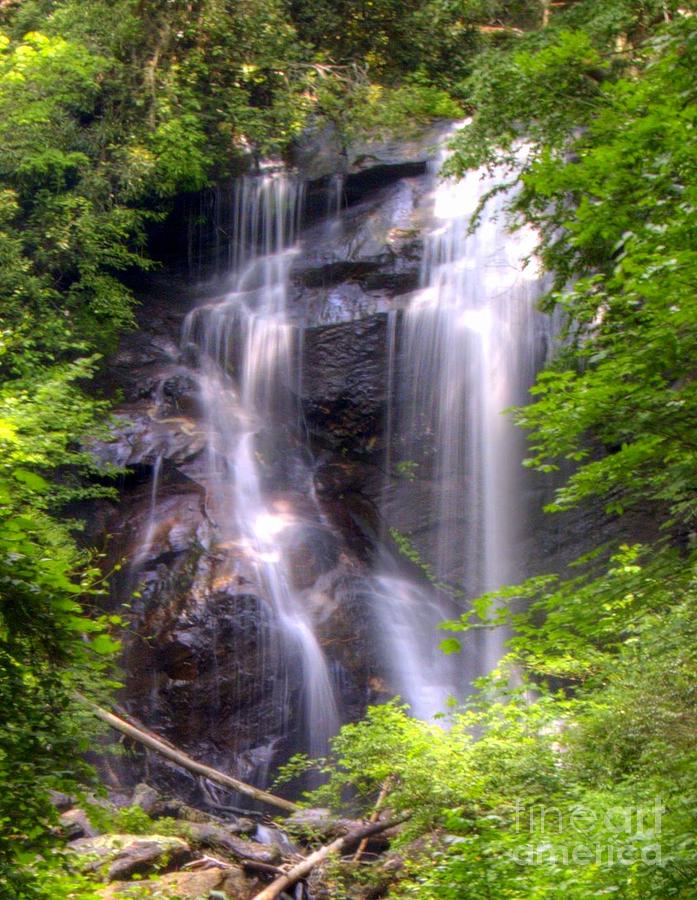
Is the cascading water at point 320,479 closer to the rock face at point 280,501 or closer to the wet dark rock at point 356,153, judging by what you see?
the rock face at point 280,501

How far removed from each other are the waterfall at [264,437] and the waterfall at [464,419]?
4.64 ft

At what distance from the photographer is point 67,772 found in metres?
2.99

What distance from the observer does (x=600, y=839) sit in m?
4.18

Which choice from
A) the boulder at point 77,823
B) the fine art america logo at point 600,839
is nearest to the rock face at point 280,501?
the boulder at point 77,823

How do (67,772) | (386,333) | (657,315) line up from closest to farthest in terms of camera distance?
(67,772), (657,315), (386,333)

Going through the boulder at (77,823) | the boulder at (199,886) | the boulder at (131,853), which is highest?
the boulder at (77,823)

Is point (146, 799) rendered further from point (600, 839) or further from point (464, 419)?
point (464, 419)

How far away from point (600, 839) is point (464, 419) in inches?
329

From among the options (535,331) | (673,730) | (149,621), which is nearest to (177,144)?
(535,331)

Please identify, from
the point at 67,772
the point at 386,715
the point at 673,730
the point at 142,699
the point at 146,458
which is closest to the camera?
the point at 67,772

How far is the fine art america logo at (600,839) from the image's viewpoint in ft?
12.6

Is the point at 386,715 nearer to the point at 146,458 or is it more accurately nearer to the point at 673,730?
the point at 673,730

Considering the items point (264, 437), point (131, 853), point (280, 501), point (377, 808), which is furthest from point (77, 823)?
point (264, 437)

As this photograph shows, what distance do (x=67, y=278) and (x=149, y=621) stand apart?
6.89m
